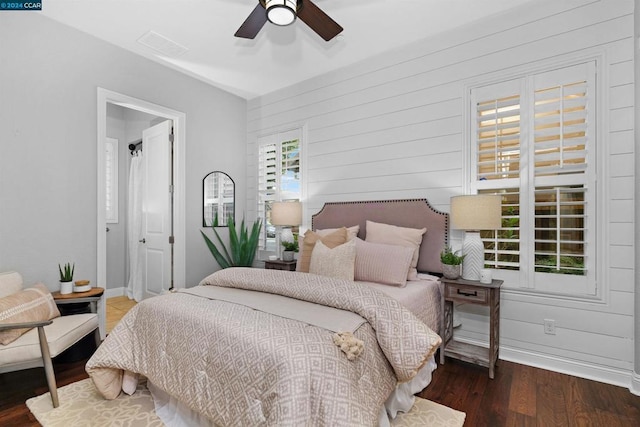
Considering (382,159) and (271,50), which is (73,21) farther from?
(382,159)

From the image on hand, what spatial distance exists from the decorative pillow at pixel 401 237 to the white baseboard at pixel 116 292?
12.9 feet

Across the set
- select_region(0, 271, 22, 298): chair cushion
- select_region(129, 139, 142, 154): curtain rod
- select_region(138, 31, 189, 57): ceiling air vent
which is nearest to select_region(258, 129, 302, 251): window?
select_region(138, 31, 189, 57): ceiling air vent

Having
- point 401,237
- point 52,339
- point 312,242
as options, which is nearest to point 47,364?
point 52,339

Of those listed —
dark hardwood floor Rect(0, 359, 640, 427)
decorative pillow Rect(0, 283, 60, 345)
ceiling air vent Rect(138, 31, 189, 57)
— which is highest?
ceiling air vent Rect(138, 31, 189, 57)

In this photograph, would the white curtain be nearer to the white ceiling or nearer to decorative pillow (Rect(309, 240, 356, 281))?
the white ceiling

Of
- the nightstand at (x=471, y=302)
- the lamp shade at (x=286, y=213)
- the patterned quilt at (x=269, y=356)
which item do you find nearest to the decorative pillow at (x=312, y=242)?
the lamp shade at (x=286, y=213)

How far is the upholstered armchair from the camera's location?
1.95 m

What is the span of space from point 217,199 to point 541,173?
11.8 ft

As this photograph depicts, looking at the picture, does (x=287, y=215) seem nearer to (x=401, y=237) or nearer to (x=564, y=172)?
(x=401, y=237)

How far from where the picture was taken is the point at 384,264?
2670 mm

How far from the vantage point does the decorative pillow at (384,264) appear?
2615 mm

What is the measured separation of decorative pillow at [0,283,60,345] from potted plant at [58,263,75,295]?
0.22 m

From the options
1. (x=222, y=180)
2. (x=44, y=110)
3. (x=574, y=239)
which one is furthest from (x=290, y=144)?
(x=574, y=239)

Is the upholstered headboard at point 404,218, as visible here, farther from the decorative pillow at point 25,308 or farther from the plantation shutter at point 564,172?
the decorative pillow at point 25,308
